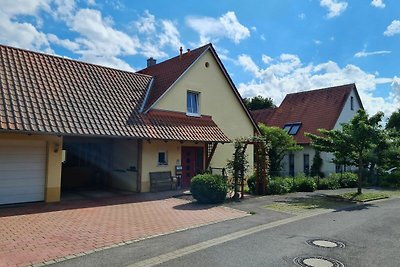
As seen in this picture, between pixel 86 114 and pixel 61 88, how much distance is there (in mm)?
1805

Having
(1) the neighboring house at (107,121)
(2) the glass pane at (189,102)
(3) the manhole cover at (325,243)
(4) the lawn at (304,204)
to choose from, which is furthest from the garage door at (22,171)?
(3) the manhole cover at (325,243)

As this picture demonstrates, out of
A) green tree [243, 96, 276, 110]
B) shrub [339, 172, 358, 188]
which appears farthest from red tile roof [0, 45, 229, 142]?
green tree [243, 96, 276, 110]

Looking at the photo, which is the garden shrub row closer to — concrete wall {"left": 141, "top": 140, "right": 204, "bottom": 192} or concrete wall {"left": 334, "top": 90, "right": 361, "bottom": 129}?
concrete wall {"left": 141, "top": 140, "right": 204, "bottom": 192}

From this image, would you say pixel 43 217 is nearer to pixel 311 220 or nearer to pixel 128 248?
pixel 128 248

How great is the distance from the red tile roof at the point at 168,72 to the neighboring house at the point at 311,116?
13.2 metres

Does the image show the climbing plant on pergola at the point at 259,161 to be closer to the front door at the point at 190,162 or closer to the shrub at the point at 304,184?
the shrub at the point at 304,184

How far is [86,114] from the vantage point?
45.5 feet

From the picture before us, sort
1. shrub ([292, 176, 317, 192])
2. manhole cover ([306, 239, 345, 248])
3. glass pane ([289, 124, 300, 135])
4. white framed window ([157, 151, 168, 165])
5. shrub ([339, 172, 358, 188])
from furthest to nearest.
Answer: glass pane ([289, 124, 300, 135])
shrub ([339, 172, 358, 188])
shrub ([292, 176, 317, 192])
white framed window ([157, 151, 168, 165])
manhole cover ([306, 239, 345, 248])

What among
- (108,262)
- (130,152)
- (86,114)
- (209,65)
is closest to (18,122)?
(86,114)

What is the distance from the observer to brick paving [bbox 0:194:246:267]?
7199 millimetres

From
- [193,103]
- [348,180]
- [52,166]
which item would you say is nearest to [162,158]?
[193,103]

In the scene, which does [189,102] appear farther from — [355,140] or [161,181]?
[355,140]

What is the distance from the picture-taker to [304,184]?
19.1 metres

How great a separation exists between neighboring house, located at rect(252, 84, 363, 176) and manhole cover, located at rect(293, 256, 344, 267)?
2104 centimetres
